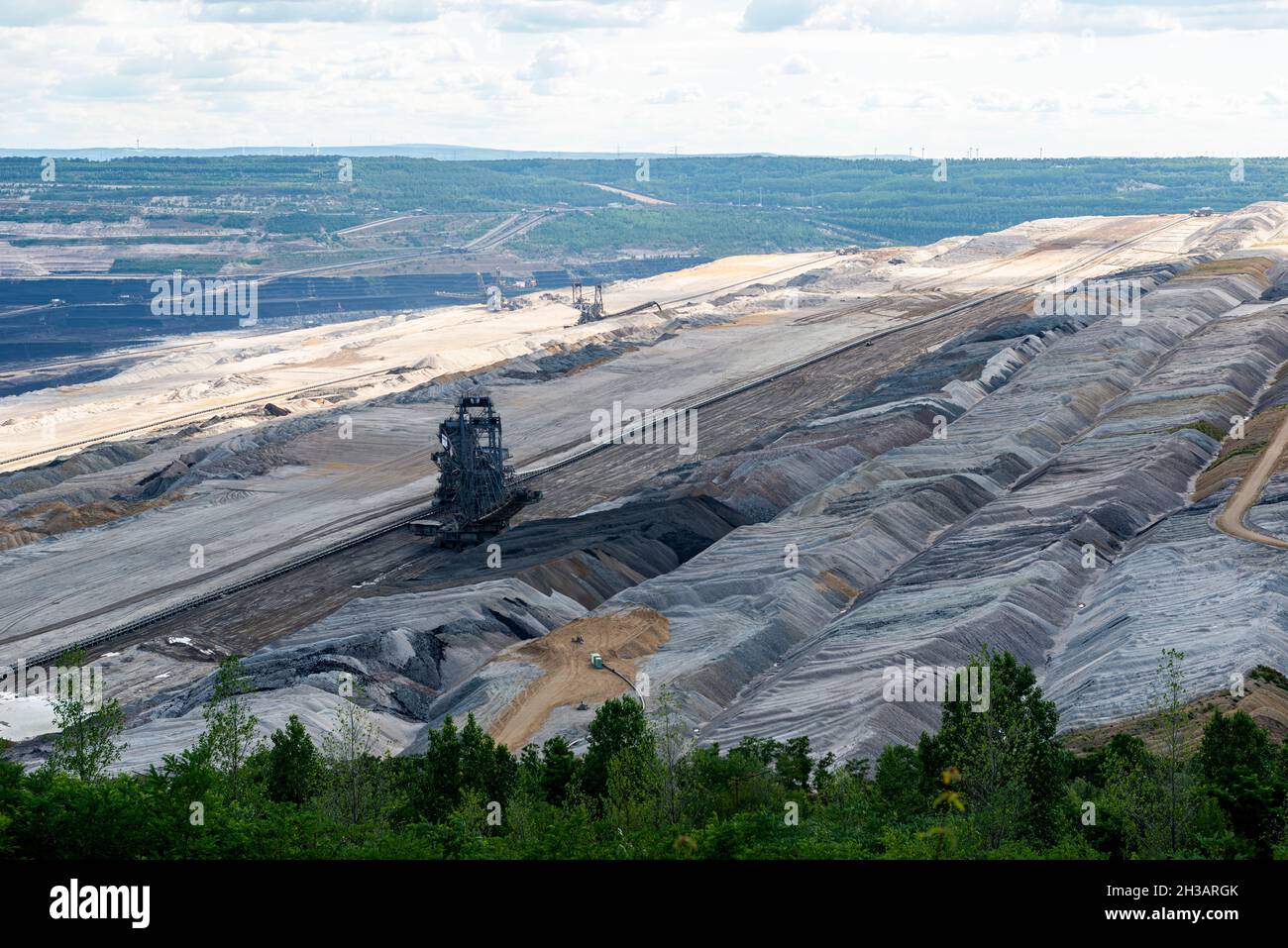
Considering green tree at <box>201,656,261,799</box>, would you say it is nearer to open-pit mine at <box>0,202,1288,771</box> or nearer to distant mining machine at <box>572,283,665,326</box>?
open-pit mine at <box>0,202,1288,771</box>

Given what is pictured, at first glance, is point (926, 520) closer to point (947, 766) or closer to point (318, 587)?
point (318, 587)

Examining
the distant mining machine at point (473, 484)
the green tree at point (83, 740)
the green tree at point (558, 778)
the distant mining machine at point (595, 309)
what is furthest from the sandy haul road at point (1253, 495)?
the distant mining machine at point (595, 309)

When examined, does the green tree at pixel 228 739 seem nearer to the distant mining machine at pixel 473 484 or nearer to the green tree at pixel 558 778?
the green tree at pixel 558 778

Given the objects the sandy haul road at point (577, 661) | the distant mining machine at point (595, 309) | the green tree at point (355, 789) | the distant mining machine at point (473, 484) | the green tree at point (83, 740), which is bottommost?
the sandy haul road at point (577, 661)

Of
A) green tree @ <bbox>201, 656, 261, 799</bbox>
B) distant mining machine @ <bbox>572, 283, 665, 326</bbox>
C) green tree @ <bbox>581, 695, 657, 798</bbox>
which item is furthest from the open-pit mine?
distant mining machine @ <bbox>572, 283, 665, 326</bbox>

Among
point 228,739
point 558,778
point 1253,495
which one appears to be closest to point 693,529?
point 1253,495

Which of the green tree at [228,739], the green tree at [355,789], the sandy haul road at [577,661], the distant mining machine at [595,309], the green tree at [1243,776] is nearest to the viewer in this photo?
the green tree at [1243,776]

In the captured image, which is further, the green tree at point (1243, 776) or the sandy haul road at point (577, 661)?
the sandy haul road at point (577, 661)
